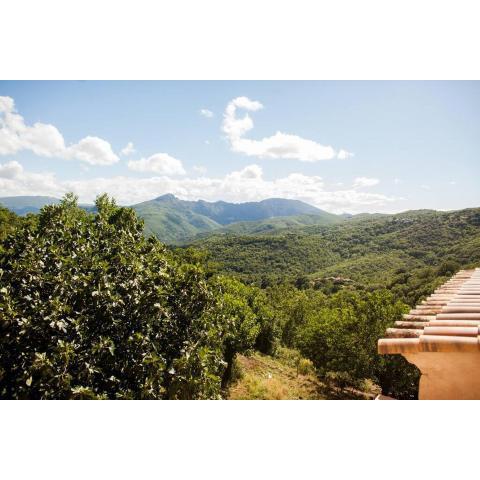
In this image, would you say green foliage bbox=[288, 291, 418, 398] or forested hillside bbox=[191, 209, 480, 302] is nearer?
green foliage bbox=[288, 291, 418, 398]

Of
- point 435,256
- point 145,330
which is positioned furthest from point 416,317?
point 435,256

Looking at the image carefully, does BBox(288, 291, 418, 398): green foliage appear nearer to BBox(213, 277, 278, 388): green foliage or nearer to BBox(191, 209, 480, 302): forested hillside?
BBox(213, 277, 278, 388): green foliage

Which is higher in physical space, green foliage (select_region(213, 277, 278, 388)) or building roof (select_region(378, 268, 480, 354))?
building roof (select_region(378, 268, 480, 354))

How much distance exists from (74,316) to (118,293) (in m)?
0.82

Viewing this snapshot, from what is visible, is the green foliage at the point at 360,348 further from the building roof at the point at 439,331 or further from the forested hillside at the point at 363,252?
the forested hillside at the point at 363,252

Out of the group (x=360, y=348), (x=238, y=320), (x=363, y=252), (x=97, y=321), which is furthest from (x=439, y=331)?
(x=363, y=252)

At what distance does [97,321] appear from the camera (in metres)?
6.10

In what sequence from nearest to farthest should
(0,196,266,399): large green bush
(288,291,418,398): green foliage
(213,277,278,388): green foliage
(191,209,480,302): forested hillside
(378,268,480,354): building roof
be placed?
(378,268,480,354): building roof
(0,196,266,399): large green bush
(213,277,278,388): green foliage
(288,291,418,398): green foliage
(191,209,480,302): forested hillside

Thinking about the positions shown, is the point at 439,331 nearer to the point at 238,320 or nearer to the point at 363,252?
the point at 238,320

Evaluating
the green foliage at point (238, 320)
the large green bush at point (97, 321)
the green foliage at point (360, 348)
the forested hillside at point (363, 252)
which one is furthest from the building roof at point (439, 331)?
the forested hillside at point (363, 252)

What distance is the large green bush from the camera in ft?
17.5

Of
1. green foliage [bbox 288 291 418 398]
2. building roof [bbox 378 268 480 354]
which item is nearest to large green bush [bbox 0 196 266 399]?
building roof [bbox 378 268 480 354]

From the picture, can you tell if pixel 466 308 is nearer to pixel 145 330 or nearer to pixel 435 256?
pixel 145 330

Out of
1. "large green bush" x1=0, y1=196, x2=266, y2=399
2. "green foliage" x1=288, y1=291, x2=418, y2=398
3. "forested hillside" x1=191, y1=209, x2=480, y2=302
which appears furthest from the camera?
"forested hillside" x1=191, y1=209, x2=480, y2=302
